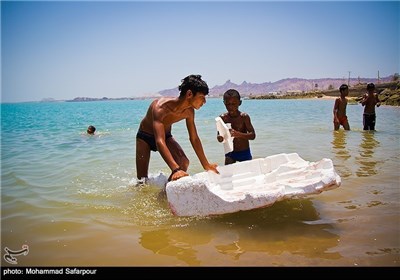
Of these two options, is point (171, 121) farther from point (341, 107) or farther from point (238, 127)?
point (341, 107)

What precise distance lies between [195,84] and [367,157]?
4.54 meters

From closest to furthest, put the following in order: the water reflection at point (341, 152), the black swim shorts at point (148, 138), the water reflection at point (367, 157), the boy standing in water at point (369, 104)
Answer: the black swim shorts at point (148, 138) < the water reflection at point (367, 157) < the water reflection at point (341, 152) < the boy standing in water at point (369, 104)

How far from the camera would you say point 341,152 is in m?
7.11

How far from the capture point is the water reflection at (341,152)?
5.36 m

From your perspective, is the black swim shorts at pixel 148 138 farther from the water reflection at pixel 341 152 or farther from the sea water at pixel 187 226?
the water reflection at pixel 341 152

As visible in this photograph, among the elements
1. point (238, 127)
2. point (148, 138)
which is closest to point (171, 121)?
point (148, 138)

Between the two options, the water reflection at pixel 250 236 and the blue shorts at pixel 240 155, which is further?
the blue shorts at pixel 240 155

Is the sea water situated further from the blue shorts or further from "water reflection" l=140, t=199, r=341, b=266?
the blue shorts

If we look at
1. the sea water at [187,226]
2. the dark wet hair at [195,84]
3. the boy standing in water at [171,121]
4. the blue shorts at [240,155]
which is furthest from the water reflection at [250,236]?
the dark wet hair at [195,84]

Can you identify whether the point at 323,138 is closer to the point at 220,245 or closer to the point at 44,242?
the point at 220,245

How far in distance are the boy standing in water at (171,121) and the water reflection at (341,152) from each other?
2557mm

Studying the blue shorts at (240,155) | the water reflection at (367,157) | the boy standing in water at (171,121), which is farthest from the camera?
the water reflection at (367,157)

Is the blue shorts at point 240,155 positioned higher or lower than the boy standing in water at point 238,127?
lower
